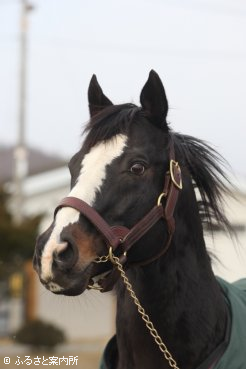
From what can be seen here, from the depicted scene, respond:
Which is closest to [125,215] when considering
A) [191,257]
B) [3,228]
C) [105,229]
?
[105,229]

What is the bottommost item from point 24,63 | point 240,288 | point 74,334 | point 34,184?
point 74,334

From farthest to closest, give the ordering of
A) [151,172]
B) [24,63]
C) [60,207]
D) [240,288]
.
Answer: [24,63]
[240,288]
[151,172]
[60,207]

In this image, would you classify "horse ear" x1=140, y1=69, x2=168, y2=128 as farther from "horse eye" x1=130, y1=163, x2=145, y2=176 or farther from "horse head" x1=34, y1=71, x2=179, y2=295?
"horse eye" x1=130, y1=163, x2=145, y2=176

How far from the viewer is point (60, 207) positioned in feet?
9.50

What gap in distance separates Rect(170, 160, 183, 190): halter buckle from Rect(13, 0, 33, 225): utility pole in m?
13.8

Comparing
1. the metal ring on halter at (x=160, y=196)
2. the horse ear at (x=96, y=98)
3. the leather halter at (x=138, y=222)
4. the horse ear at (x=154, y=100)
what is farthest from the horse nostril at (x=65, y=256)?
the horse ear at (x=96, y=98)

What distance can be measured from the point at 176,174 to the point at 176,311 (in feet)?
2.04

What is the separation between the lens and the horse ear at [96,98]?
351 cm

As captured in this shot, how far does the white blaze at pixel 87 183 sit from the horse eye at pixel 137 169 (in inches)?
3.3

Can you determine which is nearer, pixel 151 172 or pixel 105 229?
pixel 105 229

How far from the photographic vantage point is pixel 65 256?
9.05 ft

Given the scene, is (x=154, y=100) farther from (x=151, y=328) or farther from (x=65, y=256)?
(x=151, y=328)

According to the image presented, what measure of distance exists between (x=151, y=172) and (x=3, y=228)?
471 inches

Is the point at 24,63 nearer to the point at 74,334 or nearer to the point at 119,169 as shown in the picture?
the point at 74,334
